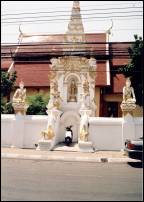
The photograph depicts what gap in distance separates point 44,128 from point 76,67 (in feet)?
18.0

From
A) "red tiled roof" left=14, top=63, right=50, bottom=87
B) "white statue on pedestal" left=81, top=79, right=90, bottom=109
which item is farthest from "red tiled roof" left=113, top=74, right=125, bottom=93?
"white statue on pedestal" left=81, top=79, right=90, bottom=109

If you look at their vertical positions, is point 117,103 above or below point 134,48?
below

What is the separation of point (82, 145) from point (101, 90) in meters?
11.1

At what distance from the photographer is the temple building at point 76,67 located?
71.2ft

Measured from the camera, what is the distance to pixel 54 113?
18.7m

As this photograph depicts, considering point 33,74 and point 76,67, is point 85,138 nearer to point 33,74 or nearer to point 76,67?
point 76,67

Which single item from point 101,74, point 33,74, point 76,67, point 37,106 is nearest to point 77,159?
point 76,67

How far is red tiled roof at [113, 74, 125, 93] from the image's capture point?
27.7 meters

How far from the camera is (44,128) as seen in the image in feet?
61.3

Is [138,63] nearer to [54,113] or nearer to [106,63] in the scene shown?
[106,63]

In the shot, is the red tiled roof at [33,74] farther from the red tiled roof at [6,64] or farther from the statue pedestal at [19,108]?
the statue pedestal at [19,108]

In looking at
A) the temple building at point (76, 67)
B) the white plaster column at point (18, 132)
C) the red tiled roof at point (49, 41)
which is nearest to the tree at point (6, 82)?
the temple building at point (76, 67)

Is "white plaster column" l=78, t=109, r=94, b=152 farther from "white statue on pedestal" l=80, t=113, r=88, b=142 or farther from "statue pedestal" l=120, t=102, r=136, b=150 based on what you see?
"statue pedestal" l=120, t=102, r=136, b=150

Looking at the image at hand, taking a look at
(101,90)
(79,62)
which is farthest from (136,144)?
(101,90)
